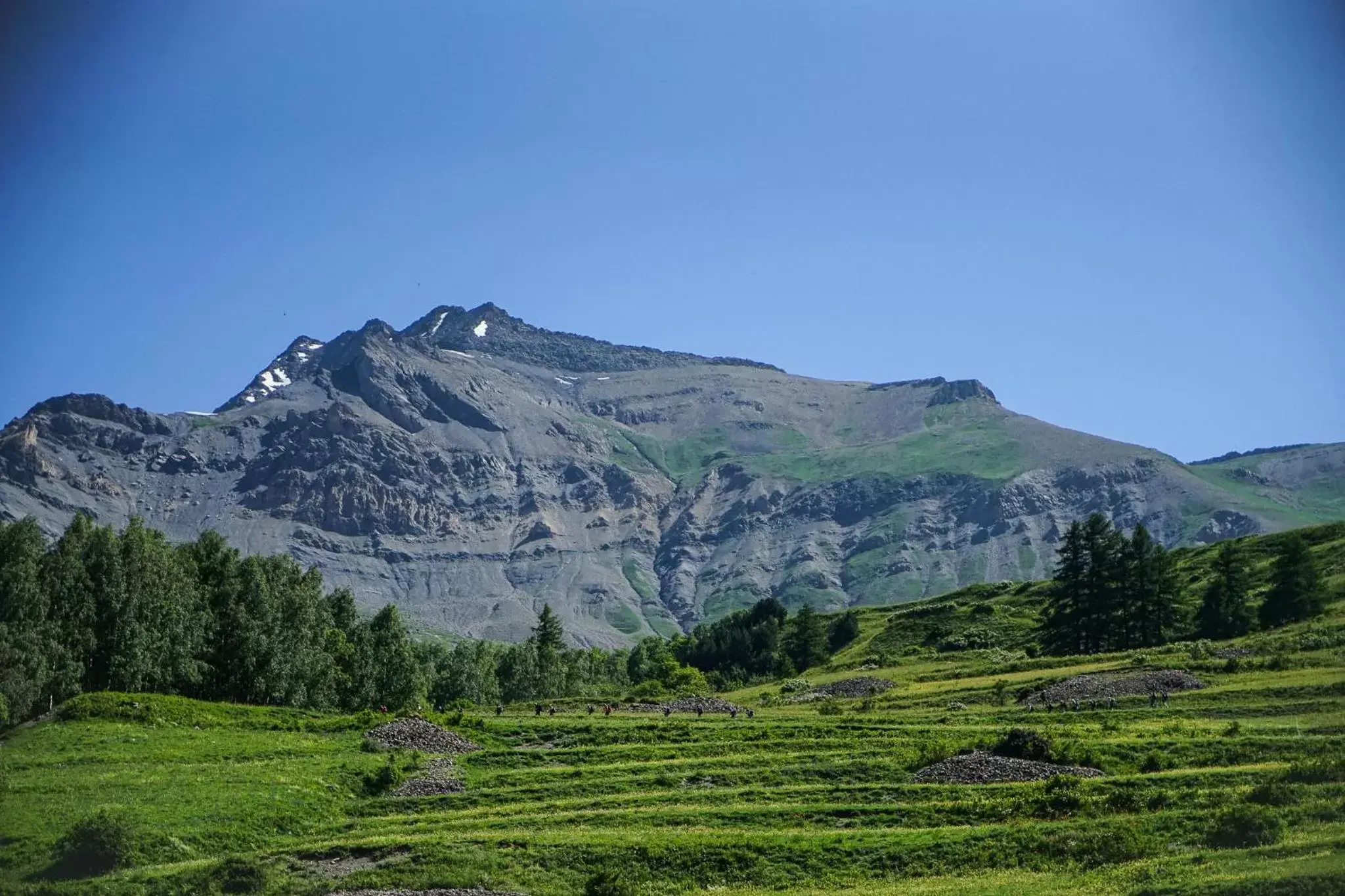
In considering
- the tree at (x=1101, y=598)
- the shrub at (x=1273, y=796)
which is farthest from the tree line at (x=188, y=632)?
the shrub at (x=1273, y=796)

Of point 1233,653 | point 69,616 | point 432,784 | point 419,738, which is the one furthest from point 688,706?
point 69,616

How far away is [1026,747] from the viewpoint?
56469 millimetres

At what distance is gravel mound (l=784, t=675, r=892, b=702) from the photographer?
101 meters

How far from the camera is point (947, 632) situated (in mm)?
144875

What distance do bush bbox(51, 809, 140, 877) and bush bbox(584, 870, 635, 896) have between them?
17334 mm

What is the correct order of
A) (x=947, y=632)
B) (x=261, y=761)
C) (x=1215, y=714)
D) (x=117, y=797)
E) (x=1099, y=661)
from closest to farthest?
(x=117, y=797) < (x=261, y=761) < (x=1215, y=714) < (x=1099, y=661) < (x=947, y=632)

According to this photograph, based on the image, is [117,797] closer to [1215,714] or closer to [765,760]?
[765,760]

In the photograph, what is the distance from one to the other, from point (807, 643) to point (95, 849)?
11817 centimetres

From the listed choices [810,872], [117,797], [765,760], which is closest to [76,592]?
[117,797]

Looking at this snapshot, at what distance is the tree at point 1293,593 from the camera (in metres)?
96.8

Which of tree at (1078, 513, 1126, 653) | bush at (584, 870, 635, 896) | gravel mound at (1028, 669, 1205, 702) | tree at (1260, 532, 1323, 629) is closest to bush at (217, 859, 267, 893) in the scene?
bush at (584, 870, 635, 896)

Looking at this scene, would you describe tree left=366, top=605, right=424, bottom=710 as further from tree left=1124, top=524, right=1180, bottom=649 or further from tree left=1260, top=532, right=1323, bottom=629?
tree left=1260, top=532, right=1323, bottom=629

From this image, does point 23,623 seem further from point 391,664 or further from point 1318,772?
point 1318,772

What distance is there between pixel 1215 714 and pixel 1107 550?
53.4 metres
